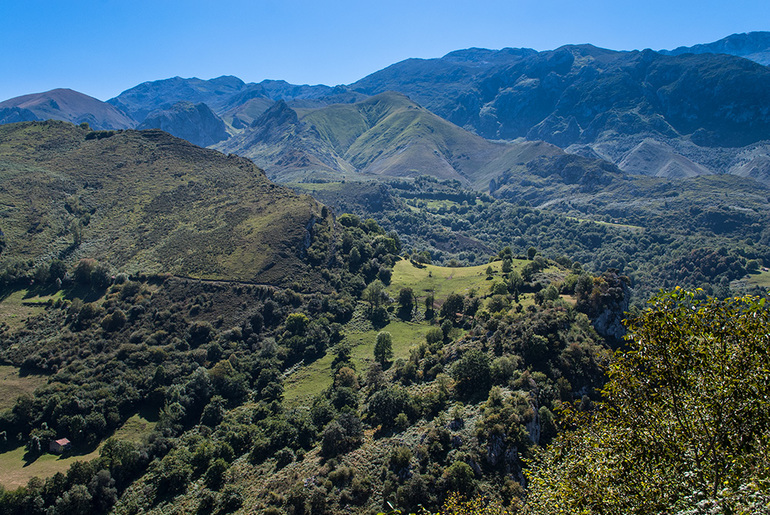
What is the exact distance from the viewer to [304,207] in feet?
456

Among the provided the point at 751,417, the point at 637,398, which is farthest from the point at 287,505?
the point at 751,417

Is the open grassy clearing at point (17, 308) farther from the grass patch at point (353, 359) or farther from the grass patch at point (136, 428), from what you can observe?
the grass patch at point (353, 359)

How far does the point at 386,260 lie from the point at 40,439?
95.8 meters

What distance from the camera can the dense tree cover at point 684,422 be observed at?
54.9 ft

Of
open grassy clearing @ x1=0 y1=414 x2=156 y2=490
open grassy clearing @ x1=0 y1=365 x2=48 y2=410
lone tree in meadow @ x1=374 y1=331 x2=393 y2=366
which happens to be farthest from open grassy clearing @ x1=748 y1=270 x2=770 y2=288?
open grassy clearing @ x1=0 y1=365 x2=48 y2=410

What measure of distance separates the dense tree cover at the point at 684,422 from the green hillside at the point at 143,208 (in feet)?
338

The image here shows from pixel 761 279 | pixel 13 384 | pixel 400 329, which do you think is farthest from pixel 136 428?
pixel 761 279

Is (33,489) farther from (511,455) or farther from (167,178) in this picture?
(167,178)

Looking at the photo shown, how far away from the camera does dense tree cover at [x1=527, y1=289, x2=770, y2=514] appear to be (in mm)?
16734

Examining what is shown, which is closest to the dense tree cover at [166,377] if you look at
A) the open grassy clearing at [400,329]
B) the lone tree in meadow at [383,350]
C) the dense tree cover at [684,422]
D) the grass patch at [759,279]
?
the open grassy clearing at [400,329]

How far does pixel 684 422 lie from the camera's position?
1856cm

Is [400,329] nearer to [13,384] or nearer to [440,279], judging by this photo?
[440,279]

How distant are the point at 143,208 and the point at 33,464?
9331 cm

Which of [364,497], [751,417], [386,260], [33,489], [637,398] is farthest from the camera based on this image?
[386,260]
